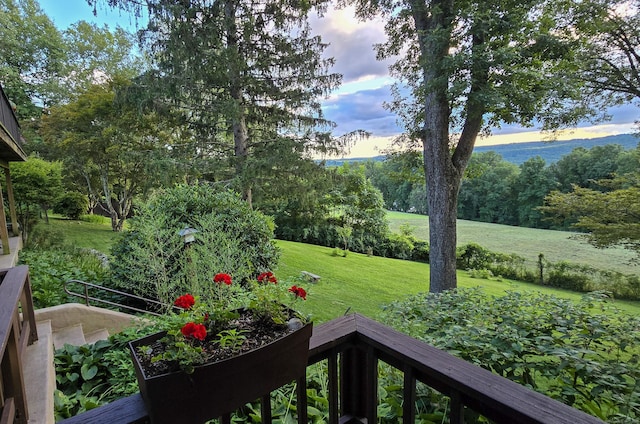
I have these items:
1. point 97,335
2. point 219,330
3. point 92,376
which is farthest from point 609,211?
point 97,335

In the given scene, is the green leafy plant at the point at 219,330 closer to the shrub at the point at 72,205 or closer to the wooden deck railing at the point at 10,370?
the wooden deck railing at the point at 10,370

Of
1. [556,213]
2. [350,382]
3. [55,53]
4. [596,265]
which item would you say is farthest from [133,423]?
[55,53]

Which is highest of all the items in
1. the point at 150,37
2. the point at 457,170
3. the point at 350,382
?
the point at 150,37

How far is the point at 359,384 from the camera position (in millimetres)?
1181

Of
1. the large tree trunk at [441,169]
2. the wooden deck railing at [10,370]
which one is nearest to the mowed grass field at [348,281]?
the large tree trunk at [441,169]

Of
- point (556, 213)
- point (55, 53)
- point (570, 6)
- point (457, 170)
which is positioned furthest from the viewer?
point (55, 53)

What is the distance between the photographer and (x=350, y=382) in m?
1.19

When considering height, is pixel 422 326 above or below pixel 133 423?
below

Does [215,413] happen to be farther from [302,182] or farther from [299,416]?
[302,182]

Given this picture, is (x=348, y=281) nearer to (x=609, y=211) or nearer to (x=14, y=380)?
(x=609, y=211)

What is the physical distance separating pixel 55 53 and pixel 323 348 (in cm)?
1816

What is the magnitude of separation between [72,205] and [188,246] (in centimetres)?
1133

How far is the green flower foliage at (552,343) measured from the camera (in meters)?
1.38

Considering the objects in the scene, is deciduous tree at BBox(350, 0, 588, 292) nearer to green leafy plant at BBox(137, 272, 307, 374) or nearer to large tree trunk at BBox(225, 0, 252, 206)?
large tree trunk at BBox(225, 0, 252, 206)
